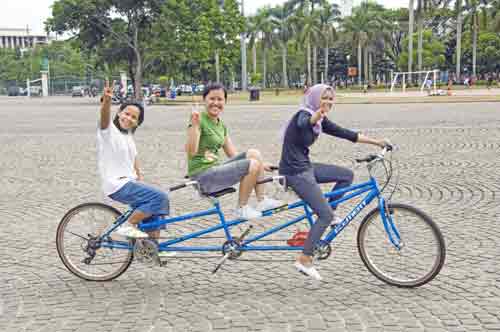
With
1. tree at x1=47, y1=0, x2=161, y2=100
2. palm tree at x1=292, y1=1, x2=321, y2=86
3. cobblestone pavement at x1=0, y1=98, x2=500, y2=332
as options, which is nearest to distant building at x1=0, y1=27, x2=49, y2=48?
palm tree at x1=292, y1=1, x2=321, y2=86

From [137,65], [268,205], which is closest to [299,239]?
[268,205]

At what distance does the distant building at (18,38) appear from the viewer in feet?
560

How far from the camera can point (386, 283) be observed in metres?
4.98

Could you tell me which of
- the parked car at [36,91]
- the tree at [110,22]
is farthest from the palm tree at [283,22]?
the tree at [110,22]

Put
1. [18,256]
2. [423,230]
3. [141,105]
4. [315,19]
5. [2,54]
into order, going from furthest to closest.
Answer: [2,54] → [315,19] → [18,256] → [141,105] → [423,230]

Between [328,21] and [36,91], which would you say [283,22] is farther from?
[36,91]

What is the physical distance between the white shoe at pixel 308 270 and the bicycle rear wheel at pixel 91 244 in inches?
53.2

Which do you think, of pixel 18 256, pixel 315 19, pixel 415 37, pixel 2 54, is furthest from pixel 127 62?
pixel 2 54

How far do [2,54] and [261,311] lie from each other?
117 m

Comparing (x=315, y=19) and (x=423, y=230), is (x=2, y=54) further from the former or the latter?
(x=423, y=230)

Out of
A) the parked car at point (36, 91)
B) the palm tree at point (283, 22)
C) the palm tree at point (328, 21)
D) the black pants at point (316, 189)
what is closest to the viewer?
the black pants at point (316, 189)

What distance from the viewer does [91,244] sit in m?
5.14

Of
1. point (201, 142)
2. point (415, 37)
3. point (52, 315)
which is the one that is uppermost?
point (415, 37)

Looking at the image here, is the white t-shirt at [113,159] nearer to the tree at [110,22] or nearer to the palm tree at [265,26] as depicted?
the tree at [110,22]
